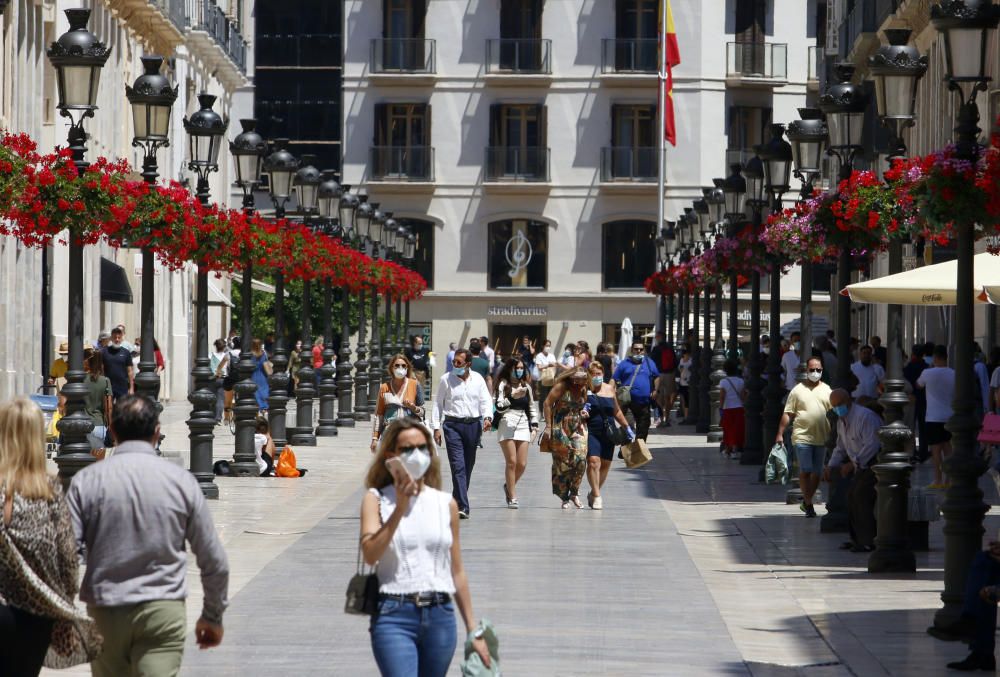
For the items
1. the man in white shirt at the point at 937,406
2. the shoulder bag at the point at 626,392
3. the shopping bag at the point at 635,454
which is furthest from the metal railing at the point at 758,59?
the shopping bag at the point at 635,454

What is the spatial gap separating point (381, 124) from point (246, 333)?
39.4 meters

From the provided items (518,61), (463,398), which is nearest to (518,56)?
(518,61)

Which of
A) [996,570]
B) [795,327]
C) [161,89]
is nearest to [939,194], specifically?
[996,570]

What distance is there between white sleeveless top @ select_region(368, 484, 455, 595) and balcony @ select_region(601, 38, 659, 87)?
55829 mm

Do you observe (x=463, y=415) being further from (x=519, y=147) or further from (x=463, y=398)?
(x=519, y=147)

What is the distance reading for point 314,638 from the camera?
11.1 meters

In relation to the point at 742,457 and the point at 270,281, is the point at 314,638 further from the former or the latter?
the point at 270,281

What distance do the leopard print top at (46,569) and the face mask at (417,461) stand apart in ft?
3.84

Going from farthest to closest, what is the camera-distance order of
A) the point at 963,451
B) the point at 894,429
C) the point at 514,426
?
the point at 514,426 → the point at 894,429 → the point at 963,451

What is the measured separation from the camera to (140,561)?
6875 mm

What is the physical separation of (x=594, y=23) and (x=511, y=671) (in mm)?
53929

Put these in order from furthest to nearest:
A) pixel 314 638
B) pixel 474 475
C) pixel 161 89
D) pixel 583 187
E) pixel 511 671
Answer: pixel 583 187
pixel 474 475
pixel 161 89
pixel 314 638
pixel 511 671

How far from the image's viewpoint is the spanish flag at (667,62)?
5944cm

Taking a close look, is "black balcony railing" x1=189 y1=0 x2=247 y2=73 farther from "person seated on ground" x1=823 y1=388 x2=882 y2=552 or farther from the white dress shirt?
"person seated on ground" x1=823 y1=388 x2=882 y2=552
